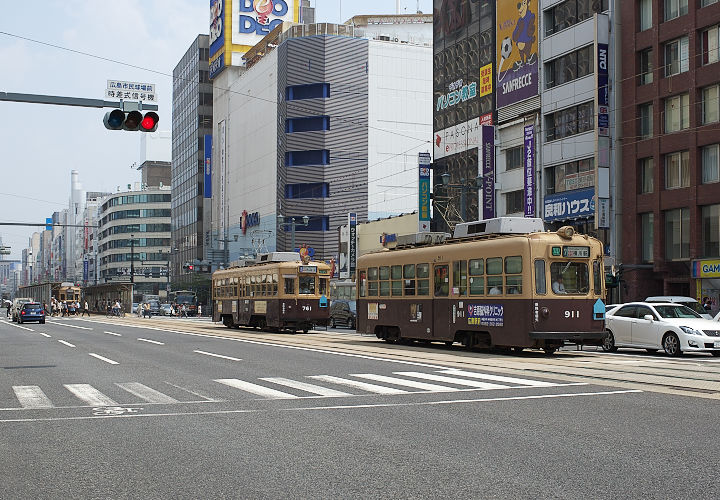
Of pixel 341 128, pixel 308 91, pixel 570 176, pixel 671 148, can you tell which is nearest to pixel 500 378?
pixel 671 148

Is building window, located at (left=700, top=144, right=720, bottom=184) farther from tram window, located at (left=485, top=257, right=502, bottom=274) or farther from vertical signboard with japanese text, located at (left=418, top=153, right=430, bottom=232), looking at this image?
vertical signboard with japanese text, located at (left=418, top=153, right=430, bottom=232)

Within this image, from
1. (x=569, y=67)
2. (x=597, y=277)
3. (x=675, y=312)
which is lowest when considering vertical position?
(x=675, y=312)

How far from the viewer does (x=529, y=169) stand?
46.5 meters

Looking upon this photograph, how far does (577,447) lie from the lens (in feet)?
26.9

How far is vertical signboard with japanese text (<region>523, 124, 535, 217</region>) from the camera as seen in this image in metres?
46.1

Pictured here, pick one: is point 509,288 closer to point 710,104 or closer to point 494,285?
point 494,285

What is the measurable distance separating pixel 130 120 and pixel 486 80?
3735 centimetres

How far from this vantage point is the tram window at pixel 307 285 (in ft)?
118

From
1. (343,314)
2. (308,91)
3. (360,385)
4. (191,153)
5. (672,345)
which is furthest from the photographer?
(191,153)

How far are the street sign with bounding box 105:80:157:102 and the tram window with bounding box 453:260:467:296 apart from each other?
29.8 feet

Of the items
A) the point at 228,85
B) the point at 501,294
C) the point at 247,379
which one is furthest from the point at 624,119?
the point at 228,85

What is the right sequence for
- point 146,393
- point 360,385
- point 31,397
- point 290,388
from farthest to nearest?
point 360,385, point 290,388, point 146,393, point 31,397

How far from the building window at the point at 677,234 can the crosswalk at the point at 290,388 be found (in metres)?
26.0

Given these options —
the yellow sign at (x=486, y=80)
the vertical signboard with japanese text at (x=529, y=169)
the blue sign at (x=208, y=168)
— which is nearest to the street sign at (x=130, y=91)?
the vertical signboard with japanese text at (x=529, y=169)
